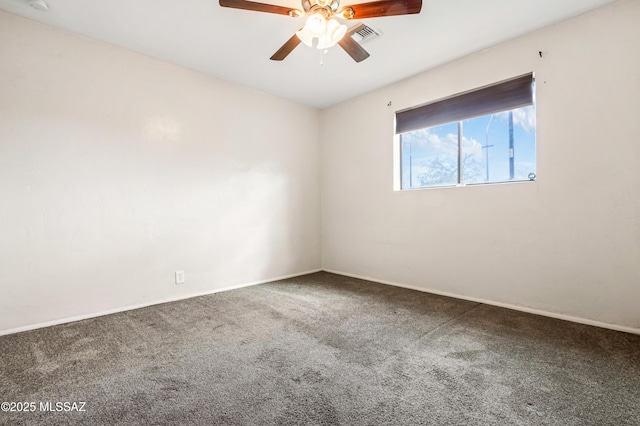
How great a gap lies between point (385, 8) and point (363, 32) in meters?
0.81

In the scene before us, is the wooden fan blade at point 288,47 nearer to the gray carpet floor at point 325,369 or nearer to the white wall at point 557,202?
the white wall at point 557,202

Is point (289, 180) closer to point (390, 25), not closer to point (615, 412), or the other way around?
point (390, 25)

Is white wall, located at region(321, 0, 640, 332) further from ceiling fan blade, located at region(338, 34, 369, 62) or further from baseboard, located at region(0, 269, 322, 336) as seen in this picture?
baseboard, located at region(0, 269, 322, 336)

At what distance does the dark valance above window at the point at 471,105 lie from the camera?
8.77 ft

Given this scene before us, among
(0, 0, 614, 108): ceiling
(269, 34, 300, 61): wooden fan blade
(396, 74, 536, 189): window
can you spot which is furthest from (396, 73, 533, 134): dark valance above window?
(269, 34, 300, 61): wooden fan blade

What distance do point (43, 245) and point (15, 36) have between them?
1.74m

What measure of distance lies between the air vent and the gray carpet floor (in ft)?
8.38

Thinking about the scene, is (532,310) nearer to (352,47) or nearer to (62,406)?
(352,47)

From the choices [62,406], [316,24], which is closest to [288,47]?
[316,24]

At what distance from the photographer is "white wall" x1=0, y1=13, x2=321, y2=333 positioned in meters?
2.31

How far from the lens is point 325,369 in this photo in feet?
5.61

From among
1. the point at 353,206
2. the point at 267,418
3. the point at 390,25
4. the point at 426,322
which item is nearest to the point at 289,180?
the point at 353,206

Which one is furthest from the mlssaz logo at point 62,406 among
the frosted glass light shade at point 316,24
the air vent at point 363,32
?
the air vent at point 363,32

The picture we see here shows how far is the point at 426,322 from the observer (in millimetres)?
2428
